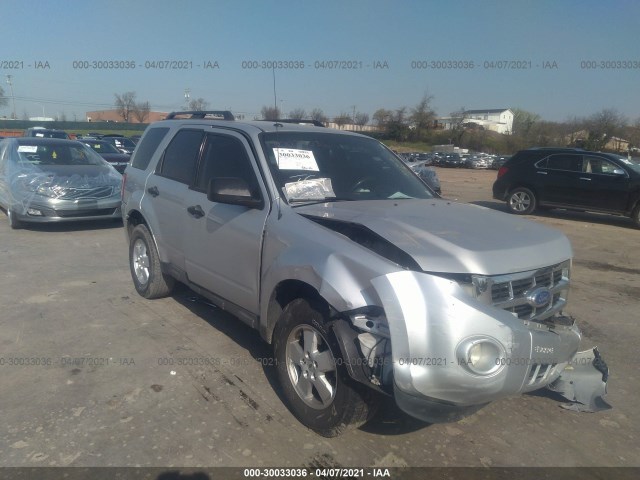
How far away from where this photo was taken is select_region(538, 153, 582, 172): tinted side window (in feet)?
39.8

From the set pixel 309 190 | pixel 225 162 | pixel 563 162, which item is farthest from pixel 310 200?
pixel 563 162

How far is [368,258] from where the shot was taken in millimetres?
2721

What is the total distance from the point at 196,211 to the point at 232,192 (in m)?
0.87

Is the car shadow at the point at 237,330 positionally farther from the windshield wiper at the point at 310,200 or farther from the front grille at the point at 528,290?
the front grille at the point at 528,290

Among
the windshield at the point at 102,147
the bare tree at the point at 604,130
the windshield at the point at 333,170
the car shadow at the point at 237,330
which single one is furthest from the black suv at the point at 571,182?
the bare tree at the point at 604,130

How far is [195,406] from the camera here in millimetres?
3410

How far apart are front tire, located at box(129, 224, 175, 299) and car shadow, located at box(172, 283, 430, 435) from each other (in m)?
0.29

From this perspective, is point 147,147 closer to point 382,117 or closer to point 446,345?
point 446,345

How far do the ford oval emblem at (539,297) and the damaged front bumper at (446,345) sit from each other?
10.4 inches

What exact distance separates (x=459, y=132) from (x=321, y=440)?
70822 millimetres

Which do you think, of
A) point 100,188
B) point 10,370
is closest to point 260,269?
point 10,370

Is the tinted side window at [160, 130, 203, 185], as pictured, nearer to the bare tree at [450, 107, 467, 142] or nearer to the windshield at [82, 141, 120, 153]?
the windshield at [82, 141, 120, 153]

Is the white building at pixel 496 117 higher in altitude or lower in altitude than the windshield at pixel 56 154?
higher

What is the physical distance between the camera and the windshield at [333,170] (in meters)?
3.73
